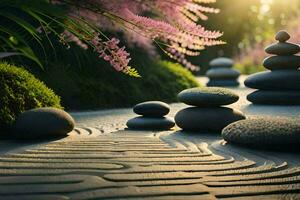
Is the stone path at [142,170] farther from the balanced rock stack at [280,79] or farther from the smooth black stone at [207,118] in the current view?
the balanced rock stack at [280,79]

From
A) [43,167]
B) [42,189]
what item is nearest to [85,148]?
[43,167]

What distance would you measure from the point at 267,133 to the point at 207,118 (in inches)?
65.8

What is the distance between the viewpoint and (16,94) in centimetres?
572

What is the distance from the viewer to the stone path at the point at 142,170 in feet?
10.2

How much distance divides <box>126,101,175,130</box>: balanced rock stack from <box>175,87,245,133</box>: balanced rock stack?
0.32 m

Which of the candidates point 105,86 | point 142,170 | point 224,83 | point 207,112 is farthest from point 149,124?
point 224,83

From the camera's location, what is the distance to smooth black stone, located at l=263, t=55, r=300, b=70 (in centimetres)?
957

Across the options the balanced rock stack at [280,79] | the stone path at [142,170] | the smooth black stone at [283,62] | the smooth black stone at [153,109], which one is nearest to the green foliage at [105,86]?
the balanced rock stack at [280,79]

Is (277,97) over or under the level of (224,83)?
under

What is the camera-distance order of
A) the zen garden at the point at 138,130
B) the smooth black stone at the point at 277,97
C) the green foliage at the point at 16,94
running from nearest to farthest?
the zen garden at the point at 138,130, the green foliage at the point at 16,94, the smooth black stone at the point at 277,97

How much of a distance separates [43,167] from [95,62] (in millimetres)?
6863

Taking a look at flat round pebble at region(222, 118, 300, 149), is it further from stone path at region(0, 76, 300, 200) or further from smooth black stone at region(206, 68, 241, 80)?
smooth black stone at region(206, 68, 241, 80)

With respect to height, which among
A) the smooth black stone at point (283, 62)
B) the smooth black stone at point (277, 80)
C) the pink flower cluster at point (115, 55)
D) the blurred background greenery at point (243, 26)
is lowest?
the pink flower cluster at point (115, 55)

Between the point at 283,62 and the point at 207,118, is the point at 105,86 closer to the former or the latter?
the point at 283,62
